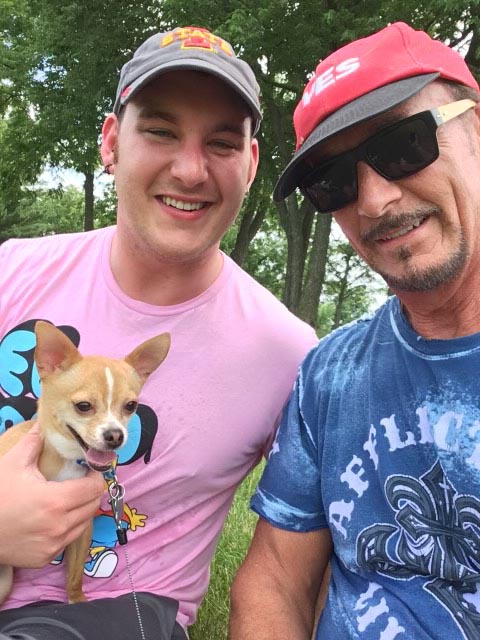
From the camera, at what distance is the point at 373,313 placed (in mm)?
2254

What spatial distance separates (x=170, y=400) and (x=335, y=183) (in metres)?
1.03

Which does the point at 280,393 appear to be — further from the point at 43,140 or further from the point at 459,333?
the point at 43,140

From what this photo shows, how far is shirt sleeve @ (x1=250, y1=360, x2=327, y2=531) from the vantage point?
2.13m

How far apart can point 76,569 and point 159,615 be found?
34cm

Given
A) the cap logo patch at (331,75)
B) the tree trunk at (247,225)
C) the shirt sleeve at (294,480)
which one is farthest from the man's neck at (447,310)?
the tree trunk at (247,225)

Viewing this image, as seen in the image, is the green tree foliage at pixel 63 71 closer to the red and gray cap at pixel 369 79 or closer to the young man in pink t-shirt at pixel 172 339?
the young man in pink t-shirt at pixel 172 339

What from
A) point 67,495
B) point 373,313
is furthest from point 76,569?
point 373,313

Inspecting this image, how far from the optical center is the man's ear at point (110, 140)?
8.65ft

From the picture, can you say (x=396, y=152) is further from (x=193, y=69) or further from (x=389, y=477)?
(x=389, y=477)

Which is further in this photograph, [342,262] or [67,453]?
[342,262]

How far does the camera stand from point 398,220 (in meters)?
1.89

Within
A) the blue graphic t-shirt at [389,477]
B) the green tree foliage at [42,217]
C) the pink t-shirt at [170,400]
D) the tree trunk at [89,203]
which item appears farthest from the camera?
the green tree foliage at [42,217]

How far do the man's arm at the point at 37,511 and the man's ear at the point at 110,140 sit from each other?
1270 millimetres

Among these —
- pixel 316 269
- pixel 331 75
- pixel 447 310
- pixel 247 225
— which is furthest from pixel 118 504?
pixel 247 225
